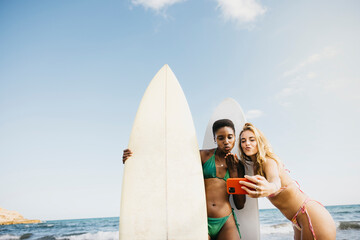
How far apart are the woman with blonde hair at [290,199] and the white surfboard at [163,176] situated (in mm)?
616

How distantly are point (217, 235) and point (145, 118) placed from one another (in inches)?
56.4

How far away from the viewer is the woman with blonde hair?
2.00 metres

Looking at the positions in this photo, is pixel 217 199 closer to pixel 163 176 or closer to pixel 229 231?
pixel 229 231

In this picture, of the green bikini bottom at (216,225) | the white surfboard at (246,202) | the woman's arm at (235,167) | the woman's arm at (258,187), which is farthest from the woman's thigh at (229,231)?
the woman's arm at (258,187)

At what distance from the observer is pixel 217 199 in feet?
7.91

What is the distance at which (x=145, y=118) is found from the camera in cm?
281

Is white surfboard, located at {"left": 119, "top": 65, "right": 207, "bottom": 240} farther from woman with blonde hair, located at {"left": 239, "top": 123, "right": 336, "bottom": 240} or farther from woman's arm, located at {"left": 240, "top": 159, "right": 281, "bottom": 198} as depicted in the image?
woman's arm, located at {"left": 240, "top": 159, "right": 281, "bottom": 198}

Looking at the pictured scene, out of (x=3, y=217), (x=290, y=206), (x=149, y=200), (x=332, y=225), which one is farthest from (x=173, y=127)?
(x=3, y=217)

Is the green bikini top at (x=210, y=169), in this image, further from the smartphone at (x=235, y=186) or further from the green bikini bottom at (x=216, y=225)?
the smartphone at (x=235, y=186)

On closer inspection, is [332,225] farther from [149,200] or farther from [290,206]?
[149,200]

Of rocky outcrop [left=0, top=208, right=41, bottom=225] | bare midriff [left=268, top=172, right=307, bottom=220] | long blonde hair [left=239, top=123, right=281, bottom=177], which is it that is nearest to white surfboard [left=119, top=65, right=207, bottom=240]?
long blonde hair [left=239, top=123, right=281, bottom=177]

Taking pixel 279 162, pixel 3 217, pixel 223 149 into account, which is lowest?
pixel 3 217

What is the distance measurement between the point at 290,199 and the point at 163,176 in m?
1.20

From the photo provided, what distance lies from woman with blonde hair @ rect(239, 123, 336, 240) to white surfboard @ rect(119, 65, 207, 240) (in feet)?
2.02
